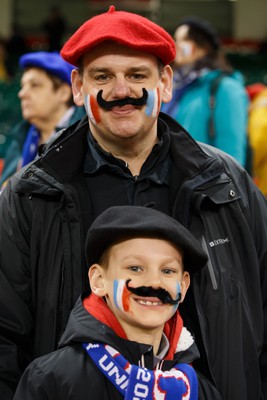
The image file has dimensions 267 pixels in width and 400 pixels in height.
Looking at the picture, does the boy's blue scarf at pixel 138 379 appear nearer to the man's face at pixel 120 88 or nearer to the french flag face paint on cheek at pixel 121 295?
the french flag face paint on cheek at pixel 121 295

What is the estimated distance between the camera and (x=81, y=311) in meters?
3.10

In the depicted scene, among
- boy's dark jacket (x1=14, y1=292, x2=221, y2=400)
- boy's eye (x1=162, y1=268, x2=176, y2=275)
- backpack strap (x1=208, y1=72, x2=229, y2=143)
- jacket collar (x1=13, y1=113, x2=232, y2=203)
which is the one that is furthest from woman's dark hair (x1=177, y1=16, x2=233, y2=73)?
boy's dark jacket (x1=14, y1=292, x2=221, y2=400)

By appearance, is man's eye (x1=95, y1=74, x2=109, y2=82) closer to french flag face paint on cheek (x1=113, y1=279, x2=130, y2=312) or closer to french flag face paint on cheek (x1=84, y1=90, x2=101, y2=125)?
french flag face paint on cheek (x1=84, y1=90, x2=101, y2=125)

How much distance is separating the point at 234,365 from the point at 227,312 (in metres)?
0.20

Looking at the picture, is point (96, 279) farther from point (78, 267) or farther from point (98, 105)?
point (98, 105)

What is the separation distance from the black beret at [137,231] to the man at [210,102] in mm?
3463

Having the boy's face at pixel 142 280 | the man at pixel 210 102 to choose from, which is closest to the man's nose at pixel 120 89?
the boy's face at pixel 142 280

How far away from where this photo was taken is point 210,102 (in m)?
6.64

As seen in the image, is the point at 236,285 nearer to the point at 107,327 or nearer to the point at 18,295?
the point at 107,327

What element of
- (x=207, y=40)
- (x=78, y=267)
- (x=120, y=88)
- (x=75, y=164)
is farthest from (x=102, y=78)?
(x=207, y=40)

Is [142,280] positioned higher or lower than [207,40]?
lower

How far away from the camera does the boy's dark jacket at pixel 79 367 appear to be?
294 cm

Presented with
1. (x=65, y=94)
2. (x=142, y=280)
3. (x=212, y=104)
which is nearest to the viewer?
(x=142, y=280)

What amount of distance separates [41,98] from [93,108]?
9.08ft
